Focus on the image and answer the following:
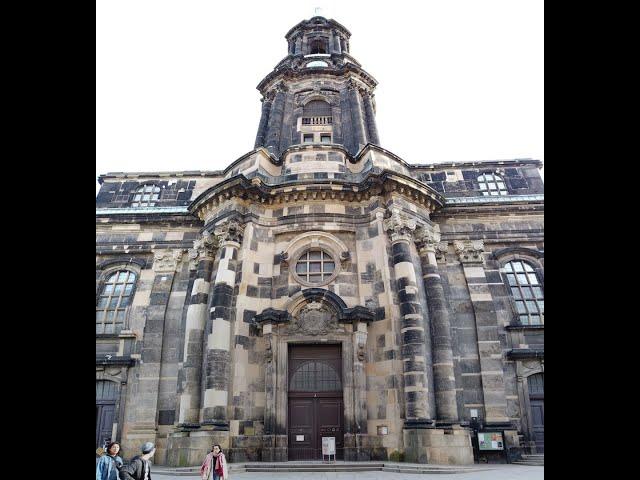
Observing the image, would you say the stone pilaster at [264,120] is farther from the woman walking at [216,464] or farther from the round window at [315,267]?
the woman walking at [216,464]

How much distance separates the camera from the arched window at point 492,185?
76.3ft

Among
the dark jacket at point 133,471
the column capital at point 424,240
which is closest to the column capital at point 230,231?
the column capital at point 424,240

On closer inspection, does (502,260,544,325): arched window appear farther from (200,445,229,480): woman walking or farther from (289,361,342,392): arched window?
(200,445,229,480): woman walking

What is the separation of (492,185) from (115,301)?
20.0m

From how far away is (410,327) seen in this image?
16.1 metres

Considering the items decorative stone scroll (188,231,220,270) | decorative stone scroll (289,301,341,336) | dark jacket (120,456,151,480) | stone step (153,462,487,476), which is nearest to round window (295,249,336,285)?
decorative stone scroll (289,301,341,336)

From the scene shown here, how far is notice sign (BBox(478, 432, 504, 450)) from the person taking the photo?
16188mm

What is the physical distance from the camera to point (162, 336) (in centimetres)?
1919

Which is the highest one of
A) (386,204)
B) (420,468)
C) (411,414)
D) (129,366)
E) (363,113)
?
(363,113)

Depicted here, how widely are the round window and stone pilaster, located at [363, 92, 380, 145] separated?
844 centimetres
